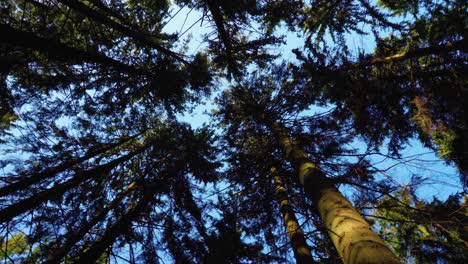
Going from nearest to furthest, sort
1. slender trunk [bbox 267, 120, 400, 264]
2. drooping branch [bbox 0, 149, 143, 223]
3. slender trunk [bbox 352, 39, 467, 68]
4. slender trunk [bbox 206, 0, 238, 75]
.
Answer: slender trunk [bbox 267, 120, 400, 264] → slender trunk [bbox 352, 39, 467, 68] → drooping branch [bbox 0, 149, 143, 223] → slender trunk [bbox 206, 0, 238, 75]

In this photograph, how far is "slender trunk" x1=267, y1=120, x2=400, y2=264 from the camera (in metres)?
2.06

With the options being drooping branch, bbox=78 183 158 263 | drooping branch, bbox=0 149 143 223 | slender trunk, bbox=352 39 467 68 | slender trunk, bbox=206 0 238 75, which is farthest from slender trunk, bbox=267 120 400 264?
drooping branch, bbox=0 149 143 223

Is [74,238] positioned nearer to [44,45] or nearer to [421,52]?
[44,45]

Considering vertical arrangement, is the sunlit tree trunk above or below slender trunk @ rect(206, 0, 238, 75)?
below

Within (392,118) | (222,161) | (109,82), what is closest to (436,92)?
(392,118)

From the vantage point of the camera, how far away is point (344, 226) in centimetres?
251

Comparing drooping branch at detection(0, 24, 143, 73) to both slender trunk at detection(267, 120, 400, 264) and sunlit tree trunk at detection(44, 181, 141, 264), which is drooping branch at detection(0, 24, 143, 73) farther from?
slender trunk at detection(267, 120, 400, 264)

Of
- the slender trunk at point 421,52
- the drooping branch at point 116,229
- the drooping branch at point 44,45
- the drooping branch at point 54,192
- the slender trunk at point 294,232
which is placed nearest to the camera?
the drooping branch at point 44,45

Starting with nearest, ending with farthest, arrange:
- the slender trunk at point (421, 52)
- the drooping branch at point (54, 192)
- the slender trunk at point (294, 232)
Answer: the slender trunk at point (421, 52) → the slender trunk at point (294, 232) → the drooping branch at point (54, 192)

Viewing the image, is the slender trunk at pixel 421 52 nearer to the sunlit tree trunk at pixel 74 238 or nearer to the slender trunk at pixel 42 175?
the sunlit tree trunk at pixel 74 238

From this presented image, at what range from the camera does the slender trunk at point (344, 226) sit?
2.06 metres

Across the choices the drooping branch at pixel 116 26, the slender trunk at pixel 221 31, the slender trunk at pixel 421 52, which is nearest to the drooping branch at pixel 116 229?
the drooping branch at pixel 116 26

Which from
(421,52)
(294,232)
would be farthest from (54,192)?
(421,52)

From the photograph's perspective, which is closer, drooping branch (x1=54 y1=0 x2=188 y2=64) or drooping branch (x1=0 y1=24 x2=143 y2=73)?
drooping branch (x1=0 y1=24 x2=143 y2=73)
